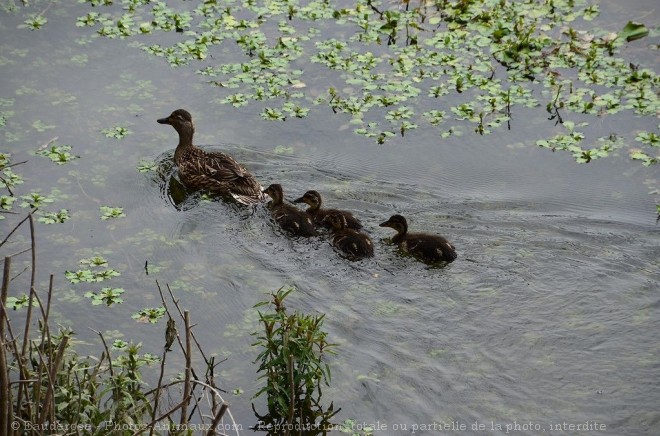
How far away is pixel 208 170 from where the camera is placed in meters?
8.52

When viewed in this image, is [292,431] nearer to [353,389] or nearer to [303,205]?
[353,389]

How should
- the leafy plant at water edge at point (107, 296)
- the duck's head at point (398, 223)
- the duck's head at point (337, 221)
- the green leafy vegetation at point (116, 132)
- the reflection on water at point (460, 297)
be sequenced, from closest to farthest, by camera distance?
the reflection on water at point (460, 297), the leafy plant at water edge at point (107, 296), the duck's head at point (398, 223), the duck's head at point (337, 221), the green leafy vegetation at point (116, 132)

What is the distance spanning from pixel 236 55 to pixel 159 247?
340 centimetres

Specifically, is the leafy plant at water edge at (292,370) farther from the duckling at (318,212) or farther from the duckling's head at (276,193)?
the duckling's head at (276,193)

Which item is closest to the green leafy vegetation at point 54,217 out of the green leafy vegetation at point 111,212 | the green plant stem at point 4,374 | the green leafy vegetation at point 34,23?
the green leafy vegetation at point 111,212

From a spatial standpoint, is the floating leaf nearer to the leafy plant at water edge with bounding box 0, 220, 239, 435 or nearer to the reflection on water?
the reflection on water

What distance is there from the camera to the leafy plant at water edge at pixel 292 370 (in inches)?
203

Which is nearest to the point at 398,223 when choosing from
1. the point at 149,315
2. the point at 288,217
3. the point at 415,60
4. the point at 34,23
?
the point at 288,217

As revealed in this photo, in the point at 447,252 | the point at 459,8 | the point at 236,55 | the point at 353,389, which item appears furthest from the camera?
the point at 459,8

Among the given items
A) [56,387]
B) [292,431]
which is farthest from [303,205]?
[56,387]

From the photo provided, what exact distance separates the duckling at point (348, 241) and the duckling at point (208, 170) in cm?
89

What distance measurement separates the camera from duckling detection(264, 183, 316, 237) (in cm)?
791

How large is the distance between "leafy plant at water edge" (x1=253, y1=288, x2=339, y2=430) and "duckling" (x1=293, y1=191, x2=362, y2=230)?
210 cm

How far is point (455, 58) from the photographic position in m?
10.2
